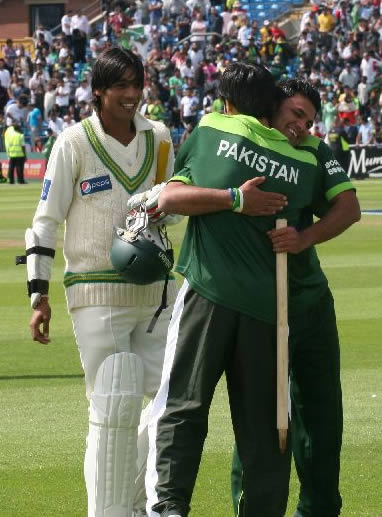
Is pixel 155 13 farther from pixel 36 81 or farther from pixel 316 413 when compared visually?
pixel 316 413

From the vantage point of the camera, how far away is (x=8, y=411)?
8.88 m

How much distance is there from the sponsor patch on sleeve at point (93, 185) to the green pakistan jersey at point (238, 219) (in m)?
0.84

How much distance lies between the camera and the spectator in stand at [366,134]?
41.1m

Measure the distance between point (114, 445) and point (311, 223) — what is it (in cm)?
118

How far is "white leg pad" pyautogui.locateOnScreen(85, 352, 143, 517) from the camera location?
5422 mm

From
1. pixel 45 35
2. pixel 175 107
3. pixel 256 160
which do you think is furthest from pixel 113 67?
pixel 45 35

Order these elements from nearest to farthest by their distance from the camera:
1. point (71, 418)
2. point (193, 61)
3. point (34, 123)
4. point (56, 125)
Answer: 1. point (71, 418)
2. point (56, 125)
3. point (34, 123)
4. point (193, 61)

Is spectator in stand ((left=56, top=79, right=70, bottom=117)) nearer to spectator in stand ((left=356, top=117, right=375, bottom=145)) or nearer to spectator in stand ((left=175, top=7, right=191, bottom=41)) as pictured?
spectator in stand ((left=175, top=7, right=191, bottom=41))

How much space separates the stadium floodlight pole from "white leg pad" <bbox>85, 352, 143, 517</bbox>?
0.64 meters

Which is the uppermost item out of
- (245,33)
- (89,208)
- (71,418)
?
(89,208)

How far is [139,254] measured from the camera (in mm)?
5703

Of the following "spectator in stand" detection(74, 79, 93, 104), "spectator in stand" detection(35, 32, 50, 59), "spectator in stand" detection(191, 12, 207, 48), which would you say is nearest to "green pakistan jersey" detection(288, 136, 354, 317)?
"spectator in stand" detection(74, 79, 93, 104)

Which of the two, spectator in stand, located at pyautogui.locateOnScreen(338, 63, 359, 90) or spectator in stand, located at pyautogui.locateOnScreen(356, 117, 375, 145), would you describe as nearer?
spectator in stand, located at pyautogui.locateOnScreen(356, 117, 375, 145)

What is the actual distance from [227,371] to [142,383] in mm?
449
